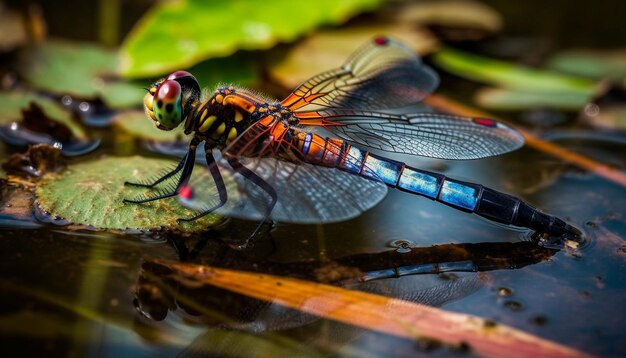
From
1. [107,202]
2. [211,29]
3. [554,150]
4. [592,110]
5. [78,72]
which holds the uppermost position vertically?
[592,110]

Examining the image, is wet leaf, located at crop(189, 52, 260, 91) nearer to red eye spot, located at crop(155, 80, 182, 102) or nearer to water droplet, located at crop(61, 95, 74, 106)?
water droplet, located at crop(61, 95, 74, 106)

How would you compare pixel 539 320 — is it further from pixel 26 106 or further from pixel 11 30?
pixel 11 30

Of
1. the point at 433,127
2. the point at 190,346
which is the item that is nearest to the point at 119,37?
the point at 433,127

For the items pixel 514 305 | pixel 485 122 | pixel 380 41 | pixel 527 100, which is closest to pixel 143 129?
pixel 380 41

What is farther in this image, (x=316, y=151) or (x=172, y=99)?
(x=316, y=151)

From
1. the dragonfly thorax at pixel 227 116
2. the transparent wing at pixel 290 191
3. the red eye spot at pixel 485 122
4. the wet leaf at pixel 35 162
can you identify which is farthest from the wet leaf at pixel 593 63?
the wet leaf at pixel 35 162

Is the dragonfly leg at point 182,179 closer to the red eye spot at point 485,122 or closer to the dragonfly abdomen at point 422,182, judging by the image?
the dragonfly abdomen at point 422,182

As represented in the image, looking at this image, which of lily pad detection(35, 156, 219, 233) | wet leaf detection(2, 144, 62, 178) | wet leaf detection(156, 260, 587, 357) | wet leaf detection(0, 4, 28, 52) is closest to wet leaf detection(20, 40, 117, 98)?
wet leaf detection(0, 4, 28, 52)
